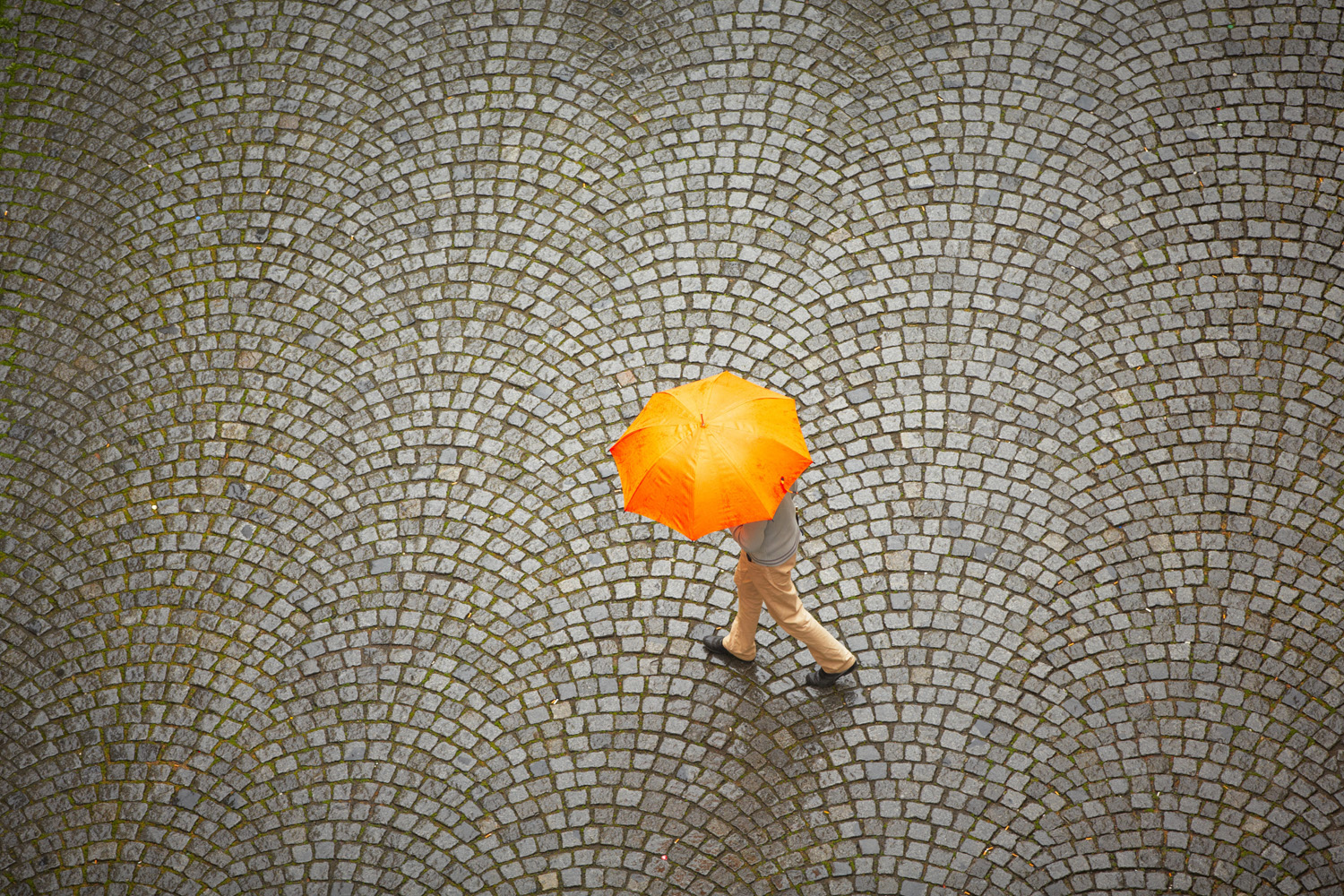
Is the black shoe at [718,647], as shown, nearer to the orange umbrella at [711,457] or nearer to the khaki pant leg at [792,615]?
the khaki pant leg at [792,615]

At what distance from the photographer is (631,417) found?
6.63 meters

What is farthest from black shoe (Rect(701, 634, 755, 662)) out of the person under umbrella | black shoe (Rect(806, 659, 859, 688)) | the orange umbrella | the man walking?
the orange umbrella

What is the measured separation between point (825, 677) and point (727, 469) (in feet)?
5.45

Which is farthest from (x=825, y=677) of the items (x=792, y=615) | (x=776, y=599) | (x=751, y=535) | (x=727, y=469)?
(x=727, y=469)

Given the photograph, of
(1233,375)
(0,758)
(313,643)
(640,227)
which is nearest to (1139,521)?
(1233,375)

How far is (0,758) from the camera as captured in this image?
5715 millimetres

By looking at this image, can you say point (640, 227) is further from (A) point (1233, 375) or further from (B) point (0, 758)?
(B) point (0, 758)

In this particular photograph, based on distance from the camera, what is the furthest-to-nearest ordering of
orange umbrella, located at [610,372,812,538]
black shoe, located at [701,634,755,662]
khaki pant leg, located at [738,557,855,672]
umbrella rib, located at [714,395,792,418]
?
1. black shoe, located at [701,634,755,662]
2. khaki pant leg, located at [738,557,855,672]
3. umbrella rib, located at [714,395,792,418]
4. orange umbrella, located at [610,372,812,538]

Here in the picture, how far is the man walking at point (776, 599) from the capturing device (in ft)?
16.4

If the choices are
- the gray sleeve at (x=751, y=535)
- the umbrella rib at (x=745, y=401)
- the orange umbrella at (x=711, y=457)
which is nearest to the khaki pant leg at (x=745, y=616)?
the gray sleeve at (x=751, y=535)

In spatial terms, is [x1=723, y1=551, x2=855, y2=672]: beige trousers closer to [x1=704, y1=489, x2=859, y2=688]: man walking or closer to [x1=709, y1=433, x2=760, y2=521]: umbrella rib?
[x1=704, y1=489, x2=859, y2=688]: man walking

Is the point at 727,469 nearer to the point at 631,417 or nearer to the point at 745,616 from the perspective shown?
the point at 745,616

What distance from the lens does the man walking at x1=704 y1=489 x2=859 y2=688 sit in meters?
4.99

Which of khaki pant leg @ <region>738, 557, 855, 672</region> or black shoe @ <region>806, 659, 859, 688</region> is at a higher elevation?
khaki pant leg @ <region>738, 557, 855, 672</region>
